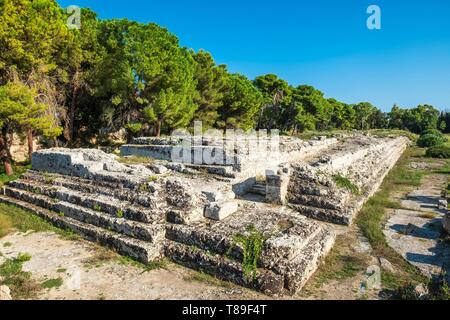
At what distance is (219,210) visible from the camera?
7.06m

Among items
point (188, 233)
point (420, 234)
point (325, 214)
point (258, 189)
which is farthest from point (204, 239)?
point (420, 234)

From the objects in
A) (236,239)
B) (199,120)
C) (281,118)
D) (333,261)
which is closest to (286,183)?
(333,261)

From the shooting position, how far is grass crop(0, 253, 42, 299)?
17.0ft

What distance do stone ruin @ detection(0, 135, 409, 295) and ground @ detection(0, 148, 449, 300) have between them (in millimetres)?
275

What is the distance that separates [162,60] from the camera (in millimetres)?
19156

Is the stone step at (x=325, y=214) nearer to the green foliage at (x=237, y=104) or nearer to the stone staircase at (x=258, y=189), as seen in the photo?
the stone staircase at (x=258, y=189)

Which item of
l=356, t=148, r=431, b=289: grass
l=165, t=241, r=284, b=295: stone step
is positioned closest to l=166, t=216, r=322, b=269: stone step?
l=165, t=241, r=284, b=295: stone step

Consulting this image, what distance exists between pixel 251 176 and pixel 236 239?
616 centimetres

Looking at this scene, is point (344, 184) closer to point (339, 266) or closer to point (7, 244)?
point (339, 266)

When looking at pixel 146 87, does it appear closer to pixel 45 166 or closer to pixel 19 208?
pixel 45 166

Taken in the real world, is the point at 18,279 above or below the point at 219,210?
below

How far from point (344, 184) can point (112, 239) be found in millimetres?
7659

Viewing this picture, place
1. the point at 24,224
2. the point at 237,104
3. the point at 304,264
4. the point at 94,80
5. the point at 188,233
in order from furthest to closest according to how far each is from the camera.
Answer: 1. the point at 237,104
2. the point at 94,80
3. the point at 24,224
4. the point at 188,233
5. the point at 304,264

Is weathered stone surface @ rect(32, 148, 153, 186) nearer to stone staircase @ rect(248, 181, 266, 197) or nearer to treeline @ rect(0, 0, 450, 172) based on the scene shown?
treeline @ rect(0, 0, 450, 172)
